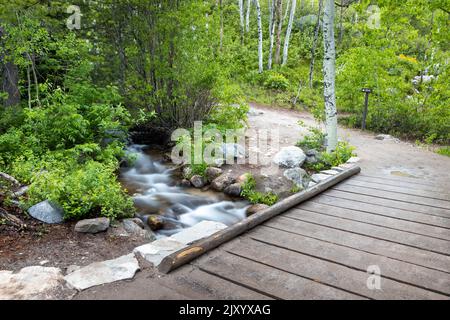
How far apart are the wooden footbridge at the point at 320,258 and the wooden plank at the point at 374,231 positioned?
0.03 ft

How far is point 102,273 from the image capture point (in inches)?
125

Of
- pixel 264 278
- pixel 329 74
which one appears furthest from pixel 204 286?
pixel 329 74

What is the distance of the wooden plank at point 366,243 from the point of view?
3.36 metres

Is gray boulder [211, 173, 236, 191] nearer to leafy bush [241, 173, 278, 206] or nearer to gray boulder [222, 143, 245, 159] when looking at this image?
leafy bush [241, 173, 278, 206]

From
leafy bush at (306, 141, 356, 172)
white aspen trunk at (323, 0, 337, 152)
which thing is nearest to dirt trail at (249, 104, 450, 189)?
leafy bush at (306, 141, 356, 172)

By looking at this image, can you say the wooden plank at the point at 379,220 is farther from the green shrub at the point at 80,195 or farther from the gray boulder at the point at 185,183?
the gray boulder at the point at 185,183

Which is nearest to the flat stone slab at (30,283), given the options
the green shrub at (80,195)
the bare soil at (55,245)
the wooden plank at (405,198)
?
the bare soil at (55,245)

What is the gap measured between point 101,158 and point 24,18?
3.47 meters

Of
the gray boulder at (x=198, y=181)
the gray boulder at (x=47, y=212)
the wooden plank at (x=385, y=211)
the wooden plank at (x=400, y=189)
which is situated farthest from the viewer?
the gray boulder at (x=198, y=181)

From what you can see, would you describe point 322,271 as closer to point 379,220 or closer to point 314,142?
point 379,220

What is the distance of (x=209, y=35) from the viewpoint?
10523 mm

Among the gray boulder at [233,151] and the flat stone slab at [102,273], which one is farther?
the gray boulder at [233,151]

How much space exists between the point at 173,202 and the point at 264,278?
4.58 meters

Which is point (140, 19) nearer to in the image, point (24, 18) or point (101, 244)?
point (24, 18)
